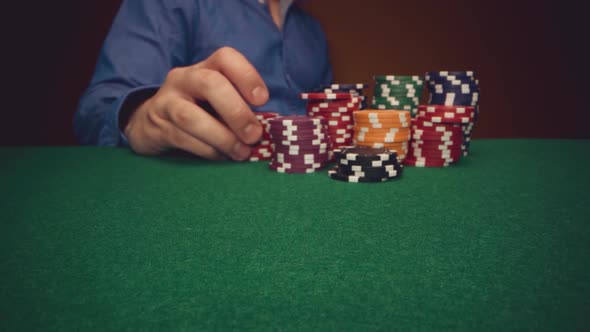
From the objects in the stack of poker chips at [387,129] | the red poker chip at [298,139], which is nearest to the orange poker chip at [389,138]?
the stack of poker chips at [387,129]

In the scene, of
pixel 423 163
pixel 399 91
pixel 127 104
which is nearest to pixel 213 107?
pixel 127 104

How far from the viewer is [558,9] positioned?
3.96m

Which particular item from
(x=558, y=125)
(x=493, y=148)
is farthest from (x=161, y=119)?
(x=558, y=125)

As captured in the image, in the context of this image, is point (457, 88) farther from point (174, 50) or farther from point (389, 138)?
point (174, 50)

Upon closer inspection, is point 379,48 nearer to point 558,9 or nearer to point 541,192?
point 558,9

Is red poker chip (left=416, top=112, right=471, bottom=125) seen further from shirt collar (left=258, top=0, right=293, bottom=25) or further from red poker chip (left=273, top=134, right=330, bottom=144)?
shirt collar (left=258, top=0, right=293, bottom=25)

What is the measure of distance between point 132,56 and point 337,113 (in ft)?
4.17

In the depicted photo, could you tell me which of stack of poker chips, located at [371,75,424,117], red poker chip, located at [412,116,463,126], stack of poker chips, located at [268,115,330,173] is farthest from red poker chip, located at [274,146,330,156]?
stack of poker chips, located at [371,75,424,117]

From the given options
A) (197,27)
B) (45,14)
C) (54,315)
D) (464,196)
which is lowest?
(54,315)

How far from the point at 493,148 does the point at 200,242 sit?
1865 mm

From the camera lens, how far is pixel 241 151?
5.81 feet

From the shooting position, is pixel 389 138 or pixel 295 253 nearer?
pixel 295 253

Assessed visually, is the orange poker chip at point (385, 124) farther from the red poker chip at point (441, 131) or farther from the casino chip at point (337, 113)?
the casino chip at point (337, 113)

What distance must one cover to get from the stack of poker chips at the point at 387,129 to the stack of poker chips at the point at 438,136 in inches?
2.5
